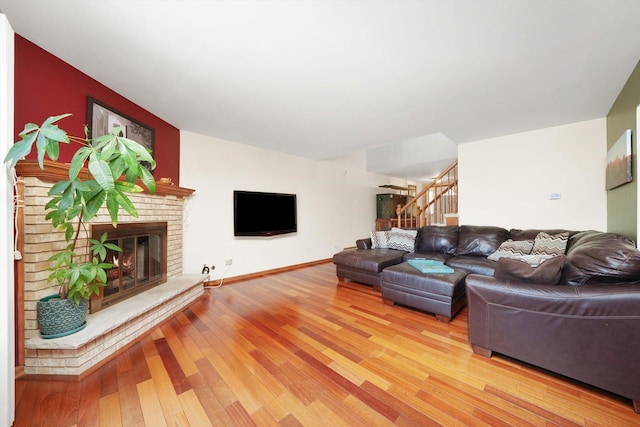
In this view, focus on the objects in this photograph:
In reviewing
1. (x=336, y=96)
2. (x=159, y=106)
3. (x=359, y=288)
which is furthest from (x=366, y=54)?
(x=359, y=288)

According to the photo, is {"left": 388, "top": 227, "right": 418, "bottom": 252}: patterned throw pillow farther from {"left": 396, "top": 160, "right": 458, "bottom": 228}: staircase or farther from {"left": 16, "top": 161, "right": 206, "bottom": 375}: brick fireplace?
{"left": 16, "top": 161, "right": 206, "bottom": 375}: brick fireplace

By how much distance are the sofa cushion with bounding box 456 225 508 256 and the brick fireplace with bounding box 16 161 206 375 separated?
13.0ft

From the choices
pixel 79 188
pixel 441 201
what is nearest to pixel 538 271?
pixel 79 188

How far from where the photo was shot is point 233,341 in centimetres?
194

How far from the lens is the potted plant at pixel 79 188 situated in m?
1.10

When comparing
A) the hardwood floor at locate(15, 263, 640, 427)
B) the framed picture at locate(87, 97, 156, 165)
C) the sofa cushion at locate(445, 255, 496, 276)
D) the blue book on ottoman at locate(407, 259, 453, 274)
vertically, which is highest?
the framed picture at locate(87, 97, 156, 165)

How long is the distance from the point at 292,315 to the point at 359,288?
1250mm

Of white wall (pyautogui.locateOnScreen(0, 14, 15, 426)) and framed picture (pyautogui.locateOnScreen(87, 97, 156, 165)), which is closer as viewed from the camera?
white wall (pyautogui.locateOnScreen(0, 14, 15, 426))

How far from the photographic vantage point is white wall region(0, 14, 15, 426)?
1.08 metres

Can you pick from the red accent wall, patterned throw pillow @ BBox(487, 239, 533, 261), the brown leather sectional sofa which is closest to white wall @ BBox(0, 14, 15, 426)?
the red accent wall

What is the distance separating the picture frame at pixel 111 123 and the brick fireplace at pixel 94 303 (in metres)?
0.62

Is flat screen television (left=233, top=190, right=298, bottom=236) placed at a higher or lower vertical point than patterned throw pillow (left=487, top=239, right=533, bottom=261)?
higher

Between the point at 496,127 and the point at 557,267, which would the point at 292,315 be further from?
the point at 496,127

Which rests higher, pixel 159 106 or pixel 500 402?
pixel 159 106
